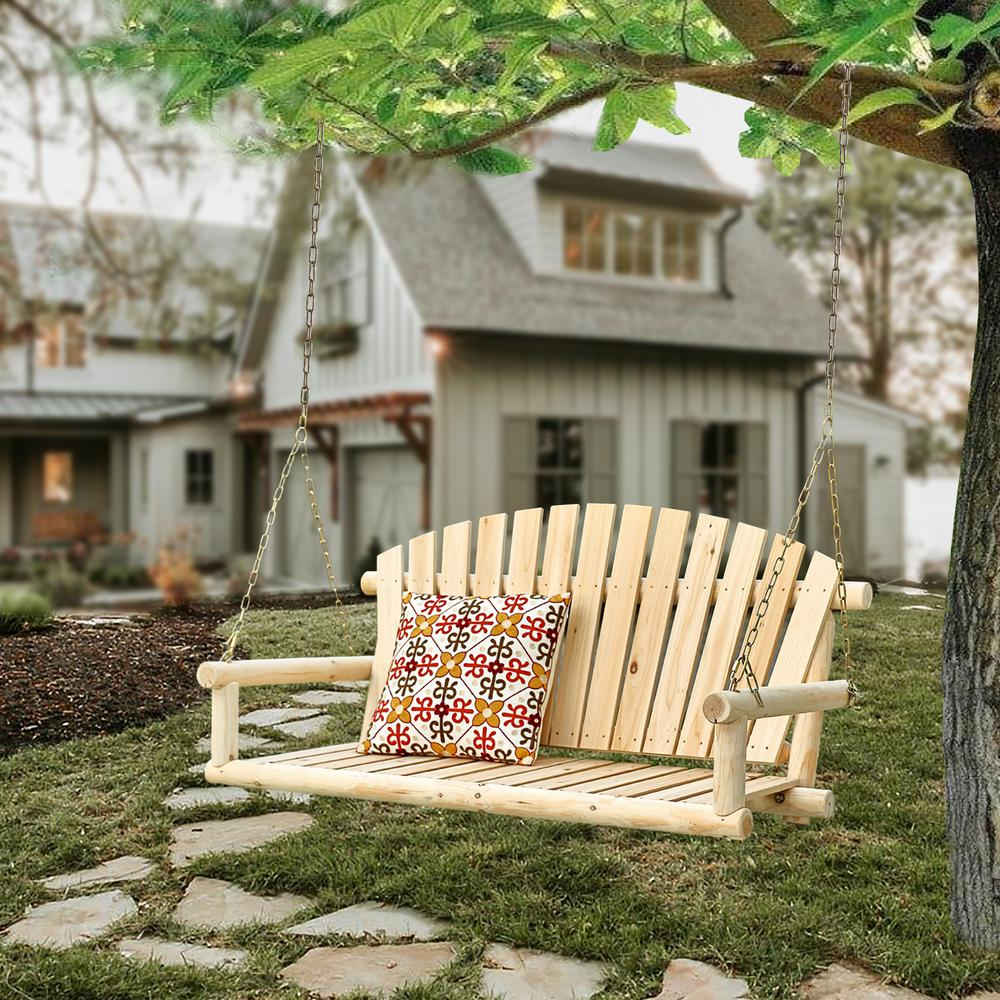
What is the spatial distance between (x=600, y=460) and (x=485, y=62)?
26.6 feet

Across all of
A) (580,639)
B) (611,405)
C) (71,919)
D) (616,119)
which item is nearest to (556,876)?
(580,639)

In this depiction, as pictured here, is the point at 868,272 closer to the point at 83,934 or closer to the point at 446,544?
the point at 446,544

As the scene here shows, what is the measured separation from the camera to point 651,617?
337cm

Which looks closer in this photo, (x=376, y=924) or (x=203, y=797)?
(x=376, y=924)

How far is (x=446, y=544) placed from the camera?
3.77m

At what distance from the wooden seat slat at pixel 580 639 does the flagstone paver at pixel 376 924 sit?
572mm

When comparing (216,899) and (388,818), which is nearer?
(216,899)

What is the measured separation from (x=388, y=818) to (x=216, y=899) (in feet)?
2.62

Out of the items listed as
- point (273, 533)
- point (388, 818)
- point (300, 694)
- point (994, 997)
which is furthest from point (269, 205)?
point (994, 997)

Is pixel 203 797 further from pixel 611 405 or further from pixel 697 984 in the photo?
pixel 611 405

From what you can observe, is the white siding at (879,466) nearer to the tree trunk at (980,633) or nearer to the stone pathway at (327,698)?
the stone pathway at (327,698)

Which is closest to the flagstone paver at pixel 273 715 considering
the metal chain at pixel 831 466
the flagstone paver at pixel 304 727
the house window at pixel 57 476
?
the flagstone paver at pixel 304 727

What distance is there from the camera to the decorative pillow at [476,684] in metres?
3.38

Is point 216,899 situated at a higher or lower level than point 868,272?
lower
